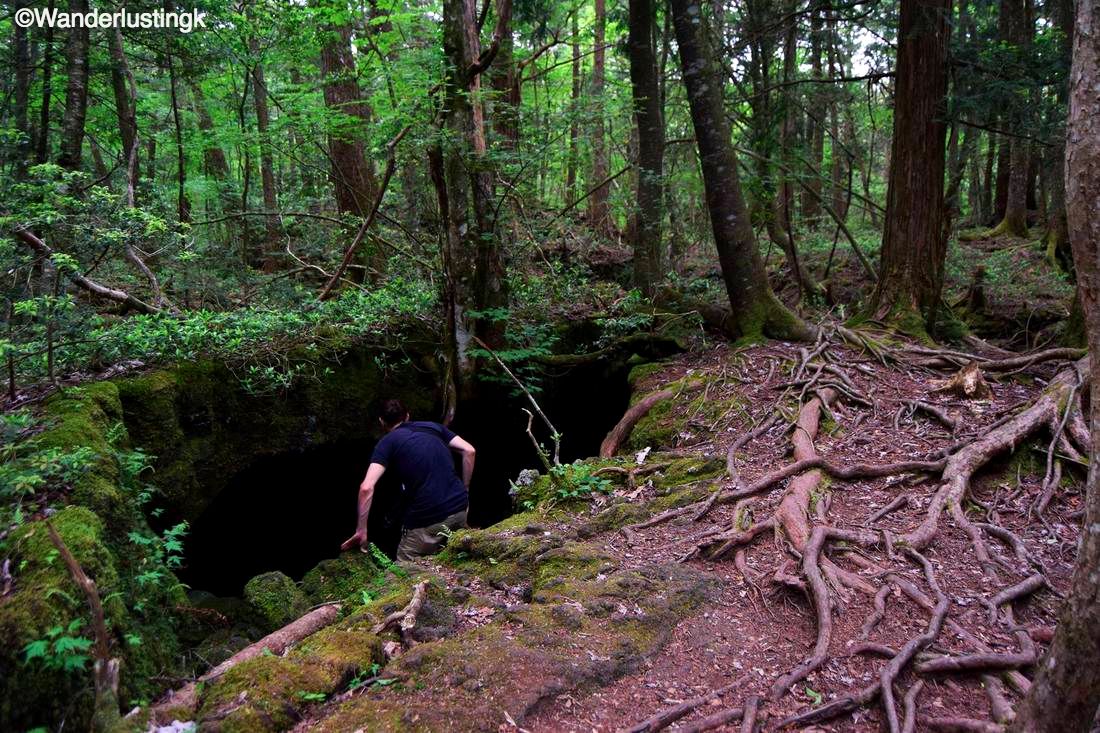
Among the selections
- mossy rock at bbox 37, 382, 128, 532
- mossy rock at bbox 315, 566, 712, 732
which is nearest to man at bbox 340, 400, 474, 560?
mossy rock at bbox 37, 382, 128, 532

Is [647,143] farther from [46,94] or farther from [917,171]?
[46,94]

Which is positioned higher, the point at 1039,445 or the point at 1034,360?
the point at 1034,360

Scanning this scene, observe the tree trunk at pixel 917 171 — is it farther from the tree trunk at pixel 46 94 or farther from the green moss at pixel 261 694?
the tree trunk at pixel 46 94

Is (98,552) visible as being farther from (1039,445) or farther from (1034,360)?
(1034,360)

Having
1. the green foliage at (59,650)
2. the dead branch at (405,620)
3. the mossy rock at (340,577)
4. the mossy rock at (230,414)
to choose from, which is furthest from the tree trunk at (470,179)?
the green foliage at (59,650)

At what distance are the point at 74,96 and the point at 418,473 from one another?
6424mm

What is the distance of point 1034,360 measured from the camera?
619 cm

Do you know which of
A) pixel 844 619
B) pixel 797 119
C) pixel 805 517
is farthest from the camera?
pixel 797 119

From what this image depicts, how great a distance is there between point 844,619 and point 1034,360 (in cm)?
475

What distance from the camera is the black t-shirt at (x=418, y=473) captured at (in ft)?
18.5

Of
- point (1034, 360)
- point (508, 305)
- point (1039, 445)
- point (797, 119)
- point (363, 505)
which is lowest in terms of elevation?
point (363, 505)

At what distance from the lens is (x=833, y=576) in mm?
3521

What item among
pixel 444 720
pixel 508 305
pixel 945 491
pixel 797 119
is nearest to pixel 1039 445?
pixel 945 491

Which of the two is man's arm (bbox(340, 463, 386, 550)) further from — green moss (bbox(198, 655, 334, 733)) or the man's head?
green moss (bbox(198, 655, 334, 733))
